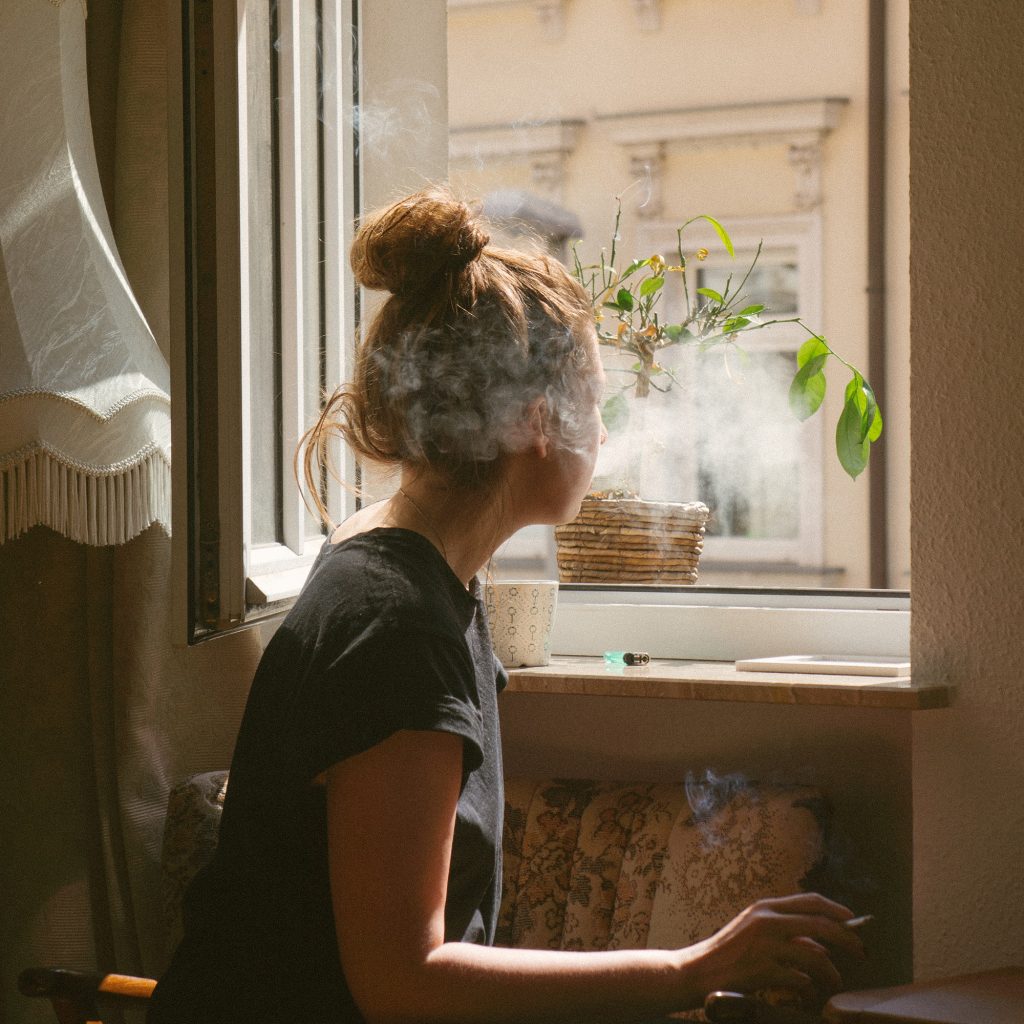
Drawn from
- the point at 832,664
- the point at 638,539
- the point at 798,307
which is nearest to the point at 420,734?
the point at 832,664

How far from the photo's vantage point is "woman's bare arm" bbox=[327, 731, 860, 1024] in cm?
91

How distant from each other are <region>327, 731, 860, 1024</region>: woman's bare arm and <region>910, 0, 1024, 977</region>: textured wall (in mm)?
636

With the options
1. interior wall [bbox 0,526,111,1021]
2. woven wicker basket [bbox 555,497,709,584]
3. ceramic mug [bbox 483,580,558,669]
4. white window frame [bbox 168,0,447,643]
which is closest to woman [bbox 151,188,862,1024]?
white window frame [bbox 168,0,447,643]

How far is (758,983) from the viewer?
0.96 meters

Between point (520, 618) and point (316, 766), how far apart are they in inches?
37.9

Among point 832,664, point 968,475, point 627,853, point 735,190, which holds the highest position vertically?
point 735,190

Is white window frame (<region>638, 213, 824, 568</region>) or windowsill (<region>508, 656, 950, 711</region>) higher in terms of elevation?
white window frame (<region>638, 213, 824, 568</region>)

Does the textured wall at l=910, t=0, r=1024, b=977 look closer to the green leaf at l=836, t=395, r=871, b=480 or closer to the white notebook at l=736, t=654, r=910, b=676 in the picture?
the white notebook at l=736, t=654, r=910, b=676

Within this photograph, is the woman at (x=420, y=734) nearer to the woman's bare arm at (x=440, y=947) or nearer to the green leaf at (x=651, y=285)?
the woman's bare arm at (x=440, y=947)

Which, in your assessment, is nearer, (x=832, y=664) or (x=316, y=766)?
(x=316, y=766)

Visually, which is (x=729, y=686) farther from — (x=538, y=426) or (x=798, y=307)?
(x=798, y=307)

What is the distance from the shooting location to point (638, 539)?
2043 millimetres

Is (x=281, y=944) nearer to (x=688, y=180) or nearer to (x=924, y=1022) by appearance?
(x=924, y=1022)

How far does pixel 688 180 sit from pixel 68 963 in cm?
211
